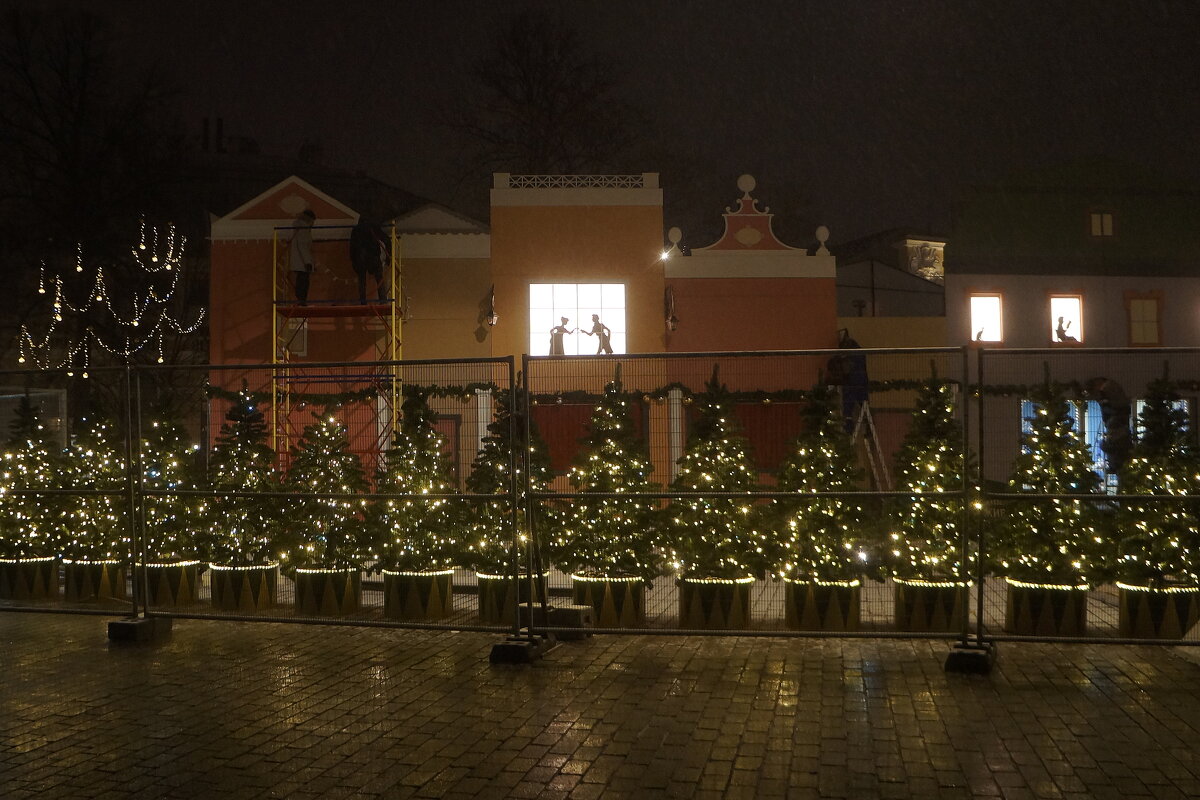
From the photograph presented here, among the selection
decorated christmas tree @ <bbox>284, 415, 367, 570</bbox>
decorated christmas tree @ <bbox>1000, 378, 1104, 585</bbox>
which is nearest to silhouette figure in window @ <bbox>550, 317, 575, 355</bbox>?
decorated christmas tree @ <bbox>284, 415, 367, 570</bbox>

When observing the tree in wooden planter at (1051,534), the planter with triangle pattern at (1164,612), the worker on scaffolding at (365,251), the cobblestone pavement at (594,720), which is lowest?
the cobblestone pavement at (594,720)

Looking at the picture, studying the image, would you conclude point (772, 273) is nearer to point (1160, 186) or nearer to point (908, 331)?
point (908, 331)

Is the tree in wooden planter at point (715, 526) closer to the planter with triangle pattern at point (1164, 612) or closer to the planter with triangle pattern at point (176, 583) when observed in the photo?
the planter with triangle pattern at point (1164, 612)

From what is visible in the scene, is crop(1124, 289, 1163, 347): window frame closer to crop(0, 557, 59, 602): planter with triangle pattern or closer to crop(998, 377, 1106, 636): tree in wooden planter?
crop(998, 377, 1106, 636): tree in wooden planter

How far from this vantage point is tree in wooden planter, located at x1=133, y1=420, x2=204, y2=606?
10.5m

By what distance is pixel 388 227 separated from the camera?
817 inches

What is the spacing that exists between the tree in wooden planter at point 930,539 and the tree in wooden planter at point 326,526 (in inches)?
183

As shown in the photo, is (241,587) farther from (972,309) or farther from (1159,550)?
(972,309)

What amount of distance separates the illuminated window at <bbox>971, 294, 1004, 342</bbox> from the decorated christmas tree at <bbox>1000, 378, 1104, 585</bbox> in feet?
61.7

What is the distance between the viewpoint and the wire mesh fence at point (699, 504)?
8766mm

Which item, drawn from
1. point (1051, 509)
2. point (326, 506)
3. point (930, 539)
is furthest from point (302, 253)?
point (1051, 509)

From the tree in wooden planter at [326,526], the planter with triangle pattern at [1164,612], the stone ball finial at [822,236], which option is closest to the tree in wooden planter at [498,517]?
the tree in wooden planter at [326,526]

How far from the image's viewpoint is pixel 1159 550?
870cm

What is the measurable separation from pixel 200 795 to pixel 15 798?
888 mm
